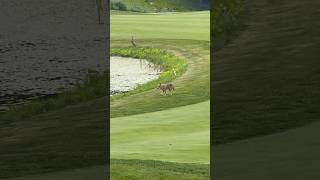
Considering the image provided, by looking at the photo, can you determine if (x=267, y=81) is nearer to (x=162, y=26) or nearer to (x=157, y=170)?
(x=157, y=170)

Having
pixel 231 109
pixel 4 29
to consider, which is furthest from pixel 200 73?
pixel 4 29

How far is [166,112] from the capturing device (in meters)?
5.65

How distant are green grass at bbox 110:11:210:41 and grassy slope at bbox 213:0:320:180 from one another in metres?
0.62

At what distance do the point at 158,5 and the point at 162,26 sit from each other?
280 mm

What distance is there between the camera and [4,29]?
15.8 ft

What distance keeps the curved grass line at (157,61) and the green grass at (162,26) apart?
13 centimetres

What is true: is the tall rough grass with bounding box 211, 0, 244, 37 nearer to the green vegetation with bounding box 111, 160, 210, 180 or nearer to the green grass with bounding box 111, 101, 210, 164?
the green grass with bounding box 111, 101, 210, 164

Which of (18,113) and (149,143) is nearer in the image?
(18,113)

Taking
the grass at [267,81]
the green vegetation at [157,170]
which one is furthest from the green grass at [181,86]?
the green vegetation at [157,170]

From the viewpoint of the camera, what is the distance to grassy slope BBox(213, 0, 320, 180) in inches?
199

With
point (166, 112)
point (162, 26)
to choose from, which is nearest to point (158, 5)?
point (162, 26)

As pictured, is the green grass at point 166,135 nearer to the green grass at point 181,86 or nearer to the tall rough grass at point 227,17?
the green grass at point 181,86

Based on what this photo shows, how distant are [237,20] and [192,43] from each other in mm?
612

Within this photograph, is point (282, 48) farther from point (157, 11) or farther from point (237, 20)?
point (157, 11)
